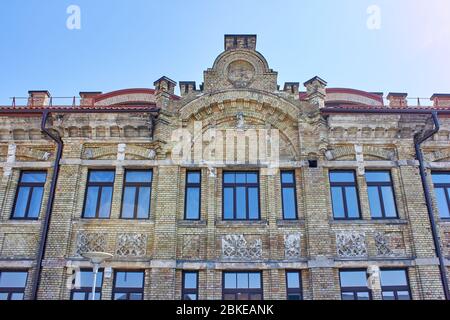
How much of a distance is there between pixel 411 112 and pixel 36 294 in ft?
43.7

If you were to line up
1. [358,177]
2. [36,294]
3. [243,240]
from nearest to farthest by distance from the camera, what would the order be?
[36,294]
[243,240]
[358,177]

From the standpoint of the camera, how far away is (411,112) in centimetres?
1502

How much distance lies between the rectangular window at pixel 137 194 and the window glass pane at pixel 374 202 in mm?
7306

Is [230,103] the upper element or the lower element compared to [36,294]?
upper

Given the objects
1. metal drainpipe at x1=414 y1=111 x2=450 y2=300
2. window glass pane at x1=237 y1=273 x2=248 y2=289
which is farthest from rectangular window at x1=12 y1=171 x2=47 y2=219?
metal drainpipe at x1=414 y1=111 x2=450 y2=300

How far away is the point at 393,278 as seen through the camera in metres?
13.3

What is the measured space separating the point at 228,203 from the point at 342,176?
4.00m

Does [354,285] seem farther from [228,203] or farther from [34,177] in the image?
[34,177]

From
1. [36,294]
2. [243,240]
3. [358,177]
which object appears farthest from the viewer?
[358,177]

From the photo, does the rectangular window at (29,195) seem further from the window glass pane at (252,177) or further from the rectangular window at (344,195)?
the rectangular window at (344,195)

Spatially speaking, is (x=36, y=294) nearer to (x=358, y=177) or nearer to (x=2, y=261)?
(x=2, y=261)

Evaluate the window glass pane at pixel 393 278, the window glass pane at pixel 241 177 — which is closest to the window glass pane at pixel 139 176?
the window glass pane at pixel 241 177

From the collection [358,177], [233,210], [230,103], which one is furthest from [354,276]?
[230,103]

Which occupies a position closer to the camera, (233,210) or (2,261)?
(2,261)
